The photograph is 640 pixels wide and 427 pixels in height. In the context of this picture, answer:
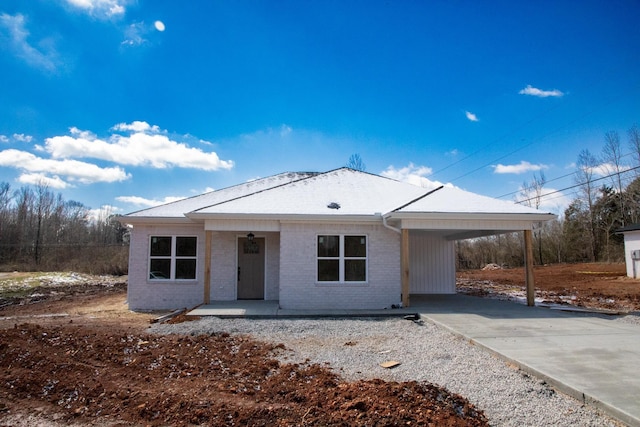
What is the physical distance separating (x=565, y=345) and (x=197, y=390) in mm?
5851

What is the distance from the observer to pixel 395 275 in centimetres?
1165

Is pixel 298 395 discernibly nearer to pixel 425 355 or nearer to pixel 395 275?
pixel 425 355

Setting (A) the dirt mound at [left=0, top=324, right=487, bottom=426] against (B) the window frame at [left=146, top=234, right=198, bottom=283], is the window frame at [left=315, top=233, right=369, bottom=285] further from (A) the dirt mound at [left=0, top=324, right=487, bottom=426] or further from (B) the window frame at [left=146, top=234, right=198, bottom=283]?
(A) the dirt mound at [left=0, top=324, right=487, bottom=426]

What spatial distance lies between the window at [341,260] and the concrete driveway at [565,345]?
1891 mm

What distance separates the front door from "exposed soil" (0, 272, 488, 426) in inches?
202

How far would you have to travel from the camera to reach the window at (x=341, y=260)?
1166 cm

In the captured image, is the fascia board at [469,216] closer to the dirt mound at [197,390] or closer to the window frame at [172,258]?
the dirt mound at [197,390]

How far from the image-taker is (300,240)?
38.1 ft

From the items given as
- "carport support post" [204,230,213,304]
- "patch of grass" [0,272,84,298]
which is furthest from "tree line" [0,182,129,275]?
"carport support post" [204,230,213,304]

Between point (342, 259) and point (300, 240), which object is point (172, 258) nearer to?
point (300, 240)

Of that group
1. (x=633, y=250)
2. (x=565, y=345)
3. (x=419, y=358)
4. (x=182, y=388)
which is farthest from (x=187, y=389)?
(x=633, y=250)

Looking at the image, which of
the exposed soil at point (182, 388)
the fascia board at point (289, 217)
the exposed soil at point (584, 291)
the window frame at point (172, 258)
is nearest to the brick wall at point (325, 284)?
the fascia board at point (289, 217)

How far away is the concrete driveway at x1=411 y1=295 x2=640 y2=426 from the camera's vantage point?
447 centimetres

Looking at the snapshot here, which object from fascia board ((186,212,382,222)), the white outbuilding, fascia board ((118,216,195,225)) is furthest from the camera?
the white outbuilding
